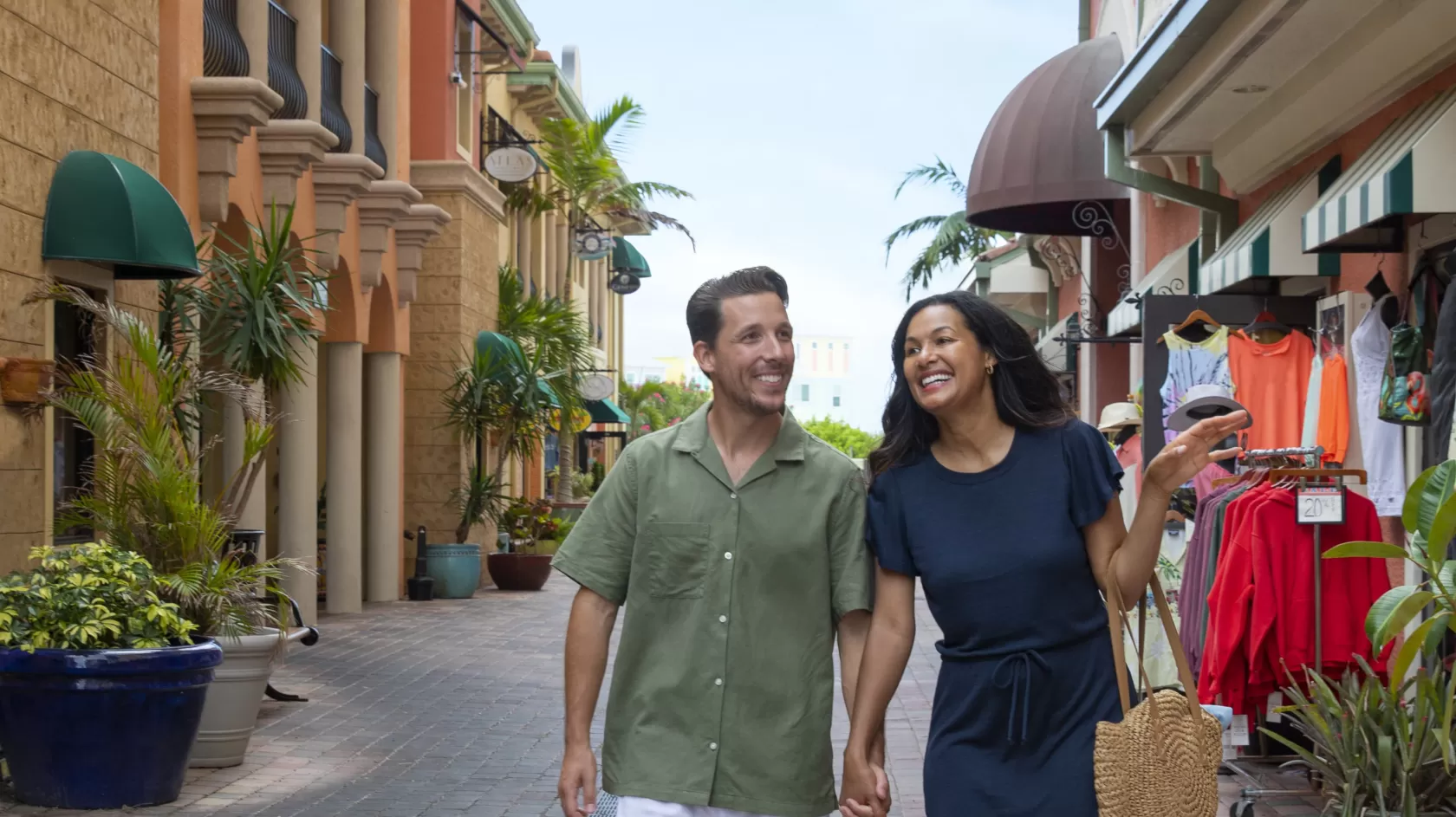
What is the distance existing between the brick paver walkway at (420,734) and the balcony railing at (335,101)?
5.05 meters

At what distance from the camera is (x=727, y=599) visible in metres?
3.98

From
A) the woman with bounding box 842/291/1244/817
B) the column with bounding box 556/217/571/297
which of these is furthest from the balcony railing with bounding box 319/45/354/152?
the column with bounding box 556/217/571/297

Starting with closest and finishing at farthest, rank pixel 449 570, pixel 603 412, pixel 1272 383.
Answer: pixel 1272 383, pixel 449 570, pixel 603 412

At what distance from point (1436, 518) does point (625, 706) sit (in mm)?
2864

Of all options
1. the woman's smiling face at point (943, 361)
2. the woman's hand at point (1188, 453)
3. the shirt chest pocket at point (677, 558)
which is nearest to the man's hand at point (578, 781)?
the shirt chest pocket at point (677, 558)

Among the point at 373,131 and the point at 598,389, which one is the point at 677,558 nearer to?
the point at 373,131

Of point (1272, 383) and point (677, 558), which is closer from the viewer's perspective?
point (677, 558)

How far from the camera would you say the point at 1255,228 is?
11359mm

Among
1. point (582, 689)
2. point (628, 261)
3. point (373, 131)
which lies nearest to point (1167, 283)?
point (373, 131)

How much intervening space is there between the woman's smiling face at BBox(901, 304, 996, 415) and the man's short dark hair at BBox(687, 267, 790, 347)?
36 cm

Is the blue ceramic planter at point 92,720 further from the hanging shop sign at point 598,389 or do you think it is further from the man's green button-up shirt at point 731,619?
the hanging shop sign at point 598,389

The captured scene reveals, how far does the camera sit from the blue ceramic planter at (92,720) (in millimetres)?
7852

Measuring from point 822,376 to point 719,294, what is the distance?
177533 mm

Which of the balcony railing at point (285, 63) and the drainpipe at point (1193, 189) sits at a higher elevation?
the balcony railing at point (285, 63)
